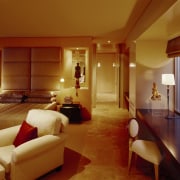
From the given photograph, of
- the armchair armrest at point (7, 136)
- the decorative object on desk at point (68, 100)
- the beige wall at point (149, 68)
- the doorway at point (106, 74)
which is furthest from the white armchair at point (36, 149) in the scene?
the doorway at point (106, 74)

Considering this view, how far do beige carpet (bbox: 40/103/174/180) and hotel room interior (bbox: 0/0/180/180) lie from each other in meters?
0.01

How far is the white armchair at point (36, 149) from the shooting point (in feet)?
7.85

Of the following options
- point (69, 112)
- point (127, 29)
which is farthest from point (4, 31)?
point (127, 29)

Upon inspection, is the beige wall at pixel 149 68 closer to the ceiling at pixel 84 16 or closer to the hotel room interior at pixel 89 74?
the hotel room interior at pixel 89 74

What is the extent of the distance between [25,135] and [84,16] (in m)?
2.48

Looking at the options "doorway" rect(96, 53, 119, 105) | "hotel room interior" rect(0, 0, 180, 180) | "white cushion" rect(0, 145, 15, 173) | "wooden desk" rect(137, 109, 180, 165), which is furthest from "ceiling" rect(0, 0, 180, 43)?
"doorway" rect(96, 53, 119, 105)

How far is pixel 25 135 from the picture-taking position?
2793mm

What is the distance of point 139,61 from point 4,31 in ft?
11.9

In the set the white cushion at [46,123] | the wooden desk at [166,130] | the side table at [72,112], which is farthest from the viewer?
the side table at [72,112]

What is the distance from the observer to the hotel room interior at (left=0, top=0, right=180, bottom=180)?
9.65 feet

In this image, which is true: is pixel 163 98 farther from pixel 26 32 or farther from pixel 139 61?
pixel 26 32

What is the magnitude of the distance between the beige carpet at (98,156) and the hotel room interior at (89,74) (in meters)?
0.01

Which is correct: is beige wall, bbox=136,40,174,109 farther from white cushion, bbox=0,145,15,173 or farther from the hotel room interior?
white cushion, bbox=0,145,15,173

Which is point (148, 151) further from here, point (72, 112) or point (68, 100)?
point (68, 100)
